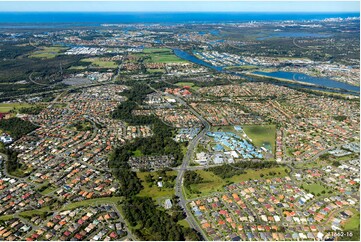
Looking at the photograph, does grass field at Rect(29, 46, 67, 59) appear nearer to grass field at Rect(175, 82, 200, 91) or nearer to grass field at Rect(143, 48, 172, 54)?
grass field at Rect(143, 48, 172, 54)

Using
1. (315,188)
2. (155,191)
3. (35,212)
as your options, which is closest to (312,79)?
(315,188)

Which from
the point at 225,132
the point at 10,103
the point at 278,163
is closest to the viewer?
the point at 278,163

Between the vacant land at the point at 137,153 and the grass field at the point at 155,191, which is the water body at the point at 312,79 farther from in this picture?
the grass field at the point at 155,191

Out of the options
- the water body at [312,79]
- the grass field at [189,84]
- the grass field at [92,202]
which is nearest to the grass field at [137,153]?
the grass field at [92,202]

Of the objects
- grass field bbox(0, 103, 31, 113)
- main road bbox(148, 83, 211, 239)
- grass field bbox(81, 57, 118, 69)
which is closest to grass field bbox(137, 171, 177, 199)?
main road bbox(148, 83, 211, 239)

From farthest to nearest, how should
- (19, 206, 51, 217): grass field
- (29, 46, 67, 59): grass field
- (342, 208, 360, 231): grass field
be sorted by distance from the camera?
(29, 46, 67, 59): grass field → (19, 206, 51, 217): grass field → (342, 208, 360, 231): grass field

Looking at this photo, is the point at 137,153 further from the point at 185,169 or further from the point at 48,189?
the point at 48,189

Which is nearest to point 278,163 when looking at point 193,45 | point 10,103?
point 10,103

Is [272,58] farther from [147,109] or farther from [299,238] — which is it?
[299,238]
